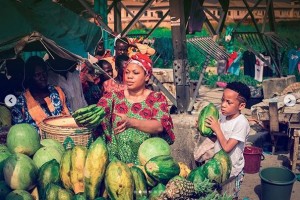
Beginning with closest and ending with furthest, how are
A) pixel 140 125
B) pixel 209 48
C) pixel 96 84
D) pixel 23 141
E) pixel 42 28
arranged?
pixel 23 141
pixel 140 125
pixel 42 28
pixel 96 84
pixel 209 48

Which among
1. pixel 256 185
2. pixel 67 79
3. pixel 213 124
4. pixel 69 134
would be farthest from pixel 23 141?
pixel 256 185

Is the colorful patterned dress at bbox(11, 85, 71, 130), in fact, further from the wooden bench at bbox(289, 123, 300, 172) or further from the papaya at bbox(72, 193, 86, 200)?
the wooden bench at bbox(289, 123, 300, 172)

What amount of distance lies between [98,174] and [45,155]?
66cm

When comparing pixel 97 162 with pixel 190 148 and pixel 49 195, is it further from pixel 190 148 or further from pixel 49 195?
pixel 190 148

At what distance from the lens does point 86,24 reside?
599 cm

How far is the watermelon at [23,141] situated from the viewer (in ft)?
9.98

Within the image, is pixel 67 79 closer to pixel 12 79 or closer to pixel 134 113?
pixel 12 79

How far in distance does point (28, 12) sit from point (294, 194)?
184 inches

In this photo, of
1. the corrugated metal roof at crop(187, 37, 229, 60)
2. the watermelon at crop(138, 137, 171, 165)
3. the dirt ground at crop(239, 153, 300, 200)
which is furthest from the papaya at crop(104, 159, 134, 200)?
the corrugated metal roof at crop(187, 37, 229, 60)

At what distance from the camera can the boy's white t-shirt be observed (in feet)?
11.7

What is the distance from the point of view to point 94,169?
99.7 inches

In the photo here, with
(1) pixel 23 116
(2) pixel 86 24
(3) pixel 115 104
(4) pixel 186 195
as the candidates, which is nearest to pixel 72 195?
(4) pixel 186 195

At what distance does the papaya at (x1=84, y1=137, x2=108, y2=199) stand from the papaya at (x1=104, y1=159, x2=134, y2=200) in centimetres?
5

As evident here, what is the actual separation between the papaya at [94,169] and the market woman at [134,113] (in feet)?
1.89
